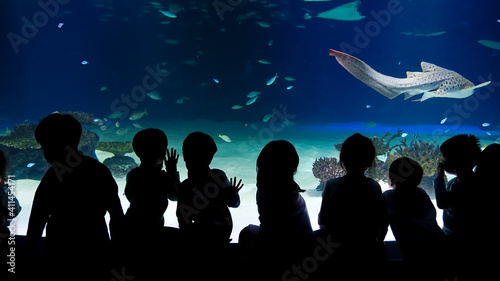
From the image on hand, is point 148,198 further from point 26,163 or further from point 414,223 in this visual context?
point 26,163

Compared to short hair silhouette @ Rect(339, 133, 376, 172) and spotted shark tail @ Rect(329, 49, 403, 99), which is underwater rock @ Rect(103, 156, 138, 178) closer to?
spotted shark tail @ Rect(329, 49, 403, 99)

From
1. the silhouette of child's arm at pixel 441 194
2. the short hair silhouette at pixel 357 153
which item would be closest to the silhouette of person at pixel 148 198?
the short hair silhouette at pixel 357 153

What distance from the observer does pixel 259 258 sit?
6.37 ft

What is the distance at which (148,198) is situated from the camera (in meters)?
2.12

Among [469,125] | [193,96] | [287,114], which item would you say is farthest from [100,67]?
[469,125]

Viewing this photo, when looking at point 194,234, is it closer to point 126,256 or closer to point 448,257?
point 126,256

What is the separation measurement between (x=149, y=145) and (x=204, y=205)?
2.04 ft

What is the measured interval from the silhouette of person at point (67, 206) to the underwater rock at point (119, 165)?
5105 mm

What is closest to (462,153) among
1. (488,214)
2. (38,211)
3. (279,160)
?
(488,214)

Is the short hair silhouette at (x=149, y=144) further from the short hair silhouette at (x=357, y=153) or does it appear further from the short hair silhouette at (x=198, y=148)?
the short hair silhouette at (x=357, y=153)

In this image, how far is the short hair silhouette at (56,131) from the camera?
1.75 metres

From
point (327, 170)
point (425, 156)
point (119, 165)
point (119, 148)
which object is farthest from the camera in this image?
point (119, 148)

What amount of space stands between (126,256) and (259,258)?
3.12 feet

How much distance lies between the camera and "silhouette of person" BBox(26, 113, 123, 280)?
1.78m
